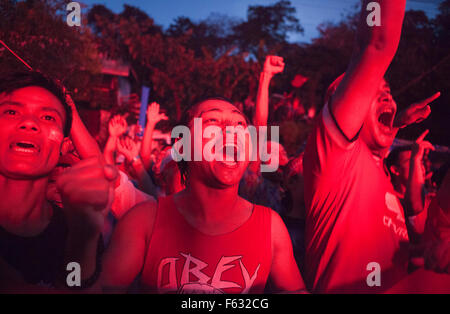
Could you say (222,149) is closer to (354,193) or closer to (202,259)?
(202,259)

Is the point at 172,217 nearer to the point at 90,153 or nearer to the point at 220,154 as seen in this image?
the point at 220,154

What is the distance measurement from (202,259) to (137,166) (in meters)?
2.27

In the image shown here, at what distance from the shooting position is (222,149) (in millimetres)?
1733

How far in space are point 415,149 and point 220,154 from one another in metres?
1.98

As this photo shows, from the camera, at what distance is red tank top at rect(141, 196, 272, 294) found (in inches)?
59.2

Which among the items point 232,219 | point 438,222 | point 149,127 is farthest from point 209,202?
point 149,127

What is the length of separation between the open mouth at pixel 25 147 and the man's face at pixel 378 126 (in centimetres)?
181

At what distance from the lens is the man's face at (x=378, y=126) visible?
1.85m

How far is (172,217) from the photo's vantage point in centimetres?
166

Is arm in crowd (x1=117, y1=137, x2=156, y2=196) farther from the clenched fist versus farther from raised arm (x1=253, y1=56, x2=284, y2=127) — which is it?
the clenched fist

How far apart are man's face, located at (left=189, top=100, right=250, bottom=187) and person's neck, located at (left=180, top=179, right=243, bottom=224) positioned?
0.06m

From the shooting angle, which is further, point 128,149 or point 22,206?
point 128,149

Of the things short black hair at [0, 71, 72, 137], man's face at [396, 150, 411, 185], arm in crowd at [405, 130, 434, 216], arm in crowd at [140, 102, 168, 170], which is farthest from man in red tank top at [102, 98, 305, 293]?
man's face at [396, 150, 411, 185]

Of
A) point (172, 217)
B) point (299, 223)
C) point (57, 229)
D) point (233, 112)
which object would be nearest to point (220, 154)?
point (233, 112)
